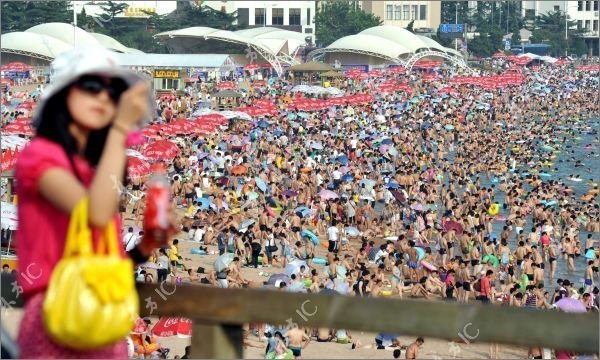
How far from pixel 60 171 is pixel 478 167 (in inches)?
1306

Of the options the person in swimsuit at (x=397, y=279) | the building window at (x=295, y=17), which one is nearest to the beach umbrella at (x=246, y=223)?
the person in swimsuit at (x=397, y=279)

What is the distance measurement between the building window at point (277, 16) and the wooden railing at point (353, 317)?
94.2m

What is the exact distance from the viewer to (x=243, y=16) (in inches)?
3780

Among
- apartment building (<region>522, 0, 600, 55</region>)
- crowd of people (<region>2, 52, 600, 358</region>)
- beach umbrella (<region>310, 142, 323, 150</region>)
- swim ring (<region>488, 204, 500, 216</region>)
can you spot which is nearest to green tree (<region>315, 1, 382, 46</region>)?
apartment building (<region>522, 0, 600, 55</region>)

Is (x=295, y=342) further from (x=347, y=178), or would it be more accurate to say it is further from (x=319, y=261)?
(x=347, y=178)

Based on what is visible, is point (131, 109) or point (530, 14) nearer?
point (131, 109)

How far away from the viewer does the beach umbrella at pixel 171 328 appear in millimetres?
11430

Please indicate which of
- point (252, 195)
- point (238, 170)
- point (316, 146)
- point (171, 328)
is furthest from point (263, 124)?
point (171, 328)

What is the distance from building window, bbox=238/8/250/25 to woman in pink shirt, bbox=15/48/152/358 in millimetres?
91880

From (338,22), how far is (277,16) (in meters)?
7.68

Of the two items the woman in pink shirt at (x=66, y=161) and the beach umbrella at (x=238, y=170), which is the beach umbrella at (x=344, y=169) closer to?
the beach umbrella at (x=238, y=170)

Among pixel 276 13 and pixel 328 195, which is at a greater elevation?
pixel 276 13

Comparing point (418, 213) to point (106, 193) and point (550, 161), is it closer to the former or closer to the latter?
point (550, 161)

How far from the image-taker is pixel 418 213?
25.6 meters
